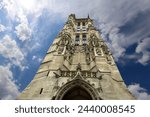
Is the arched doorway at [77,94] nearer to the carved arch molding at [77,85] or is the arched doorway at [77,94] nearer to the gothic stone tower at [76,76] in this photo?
the gothic stone tower at [76,76]

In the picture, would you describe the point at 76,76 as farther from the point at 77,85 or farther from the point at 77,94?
the point at 77,94

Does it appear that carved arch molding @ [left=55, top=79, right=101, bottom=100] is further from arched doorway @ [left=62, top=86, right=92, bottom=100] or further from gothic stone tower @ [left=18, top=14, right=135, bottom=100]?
arched doorway @ [left=62, top=86, right=92, bottom=100]

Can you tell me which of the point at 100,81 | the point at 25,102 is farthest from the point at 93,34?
the point at 25,102

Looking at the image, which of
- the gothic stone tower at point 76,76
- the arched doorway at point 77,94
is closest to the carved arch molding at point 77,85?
the gothic stone tower at point 76,76

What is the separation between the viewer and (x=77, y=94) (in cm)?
2216

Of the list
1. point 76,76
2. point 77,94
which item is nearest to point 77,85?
point 76,76

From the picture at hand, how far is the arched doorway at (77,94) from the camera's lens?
21188mm

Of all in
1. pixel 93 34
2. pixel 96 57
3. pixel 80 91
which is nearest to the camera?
pixel 80 91

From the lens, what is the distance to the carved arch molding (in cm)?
2007

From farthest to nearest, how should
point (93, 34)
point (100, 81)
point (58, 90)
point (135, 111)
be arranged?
point (93, 34) → point (100, 81) → point (58, 90) → point (135, 111)

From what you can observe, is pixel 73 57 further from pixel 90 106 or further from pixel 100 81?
pixel 90 106

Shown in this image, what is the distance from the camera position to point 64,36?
3291cm

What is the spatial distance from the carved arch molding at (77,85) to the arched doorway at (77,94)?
1.13 ft

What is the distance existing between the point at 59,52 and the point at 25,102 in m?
18.9
